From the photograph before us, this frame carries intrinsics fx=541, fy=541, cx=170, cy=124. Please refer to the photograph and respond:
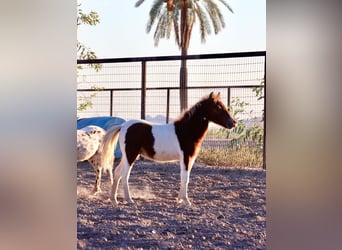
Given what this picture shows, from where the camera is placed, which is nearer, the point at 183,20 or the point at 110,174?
the point at 183,20

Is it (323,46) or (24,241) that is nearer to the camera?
(323,46)

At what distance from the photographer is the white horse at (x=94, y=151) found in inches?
127

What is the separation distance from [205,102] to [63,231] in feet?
3.42

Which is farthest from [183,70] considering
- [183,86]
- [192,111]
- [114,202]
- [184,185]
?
[114,202]

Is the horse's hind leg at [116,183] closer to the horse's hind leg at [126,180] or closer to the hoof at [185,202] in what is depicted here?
the horse's hind leg at [126,180]

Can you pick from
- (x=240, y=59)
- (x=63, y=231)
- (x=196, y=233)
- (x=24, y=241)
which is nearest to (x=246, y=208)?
(x=196, y=233)

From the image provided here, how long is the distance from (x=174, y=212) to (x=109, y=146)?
1.94 ft

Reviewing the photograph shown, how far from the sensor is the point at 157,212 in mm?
3119

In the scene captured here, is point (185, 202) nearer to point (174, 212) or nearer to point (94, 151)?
point (174, 212)

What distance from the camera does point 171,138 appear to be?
320 cm

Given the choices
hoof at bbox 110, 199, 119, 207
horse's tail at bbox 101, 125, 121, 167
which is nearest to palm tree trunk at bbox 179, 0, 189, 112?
horse's tail at bbox 101, 125, 121, 167

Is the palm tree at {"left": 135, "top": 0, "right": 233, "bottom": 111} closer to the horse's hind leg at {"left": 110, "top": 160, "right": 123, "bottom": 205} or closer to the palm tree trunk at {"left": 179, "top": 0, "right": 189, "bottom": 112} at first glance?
the palm tree trunk at {"left": 179, "top": 0, "right": 189, "bottom": 112}

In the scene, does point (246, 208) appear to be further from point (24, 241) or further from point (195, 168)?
point (24, 241)

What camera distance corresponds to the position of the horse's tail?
10.7 ft
